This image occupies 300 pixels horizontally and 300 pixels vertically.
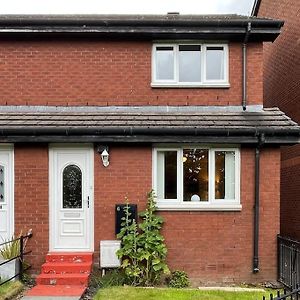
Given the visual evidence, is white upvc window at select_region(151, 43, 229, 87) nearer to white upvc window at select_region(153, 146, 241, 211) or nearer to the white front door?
white upvc window at select_region(153, 146, 241, 211)

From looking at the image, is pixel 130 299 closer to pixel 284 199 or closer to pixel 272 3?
pixel 284 199

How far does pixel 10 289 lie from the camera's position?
311 inches

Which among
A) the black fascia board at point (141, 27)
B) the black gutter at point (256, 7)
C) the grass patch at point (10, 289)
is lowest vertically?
the grass patch at point (10, 289)

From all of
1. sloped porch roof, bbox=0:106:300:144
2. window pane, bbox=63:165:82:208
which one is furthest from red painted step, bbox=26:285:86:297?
sloped porch roof, bbox=0:106:300:144

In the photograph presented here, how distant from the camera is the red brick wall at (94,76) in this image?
1003 cm

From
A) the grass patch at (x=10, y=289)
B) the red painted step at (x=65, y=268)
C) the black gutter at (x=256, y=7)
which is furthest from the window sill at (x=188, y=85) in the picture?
the black gutter at (x=256, y=7)

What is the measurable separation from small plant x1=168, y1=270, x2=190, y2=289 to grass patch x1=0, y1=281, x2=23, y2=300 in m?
3.14

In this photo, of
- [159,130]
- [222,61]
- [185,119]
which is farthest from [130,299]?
[222,61]

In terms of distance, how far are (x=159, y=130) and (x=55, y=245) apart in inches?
139

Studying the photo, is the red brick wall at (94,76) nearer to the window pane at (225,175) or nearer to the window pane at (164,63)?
the window pane at (164,63)

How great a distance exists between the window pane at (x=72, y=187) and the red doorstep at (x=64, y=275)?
3.73 ft

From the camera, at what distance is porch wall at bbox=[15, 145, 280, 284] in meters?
9.20

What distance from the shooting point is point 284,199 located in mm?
14297

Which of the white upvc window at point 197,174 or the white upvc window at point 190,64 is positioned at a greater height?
the white upvc window at point 190,64
